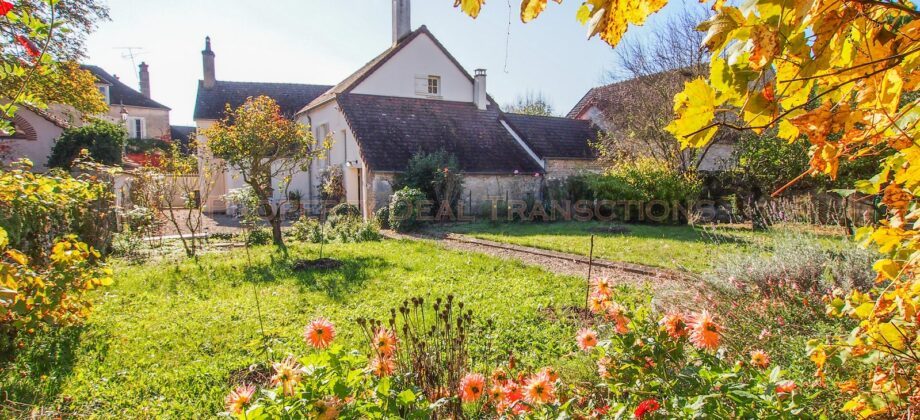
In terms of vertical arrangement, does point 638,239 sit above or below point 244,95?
below

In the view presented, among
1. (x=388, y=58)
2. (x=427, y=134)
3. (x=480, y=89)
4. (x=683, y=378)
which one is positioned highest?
(x=388, y=58)

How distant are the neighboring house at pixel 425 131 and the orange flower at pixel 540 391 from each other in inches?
561

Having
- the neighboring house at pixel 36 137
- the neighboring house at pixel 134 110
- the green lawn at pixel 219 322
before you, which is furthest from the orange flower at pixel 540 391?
the neighboring house at pixel 134 110

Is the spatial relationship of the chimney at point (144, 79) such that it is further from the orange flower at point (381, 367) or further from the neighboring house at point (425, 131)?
the orange flower at point (381, 367)

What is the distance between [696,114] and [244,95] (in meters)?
29.4

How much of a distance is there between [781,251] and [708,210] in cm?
1102

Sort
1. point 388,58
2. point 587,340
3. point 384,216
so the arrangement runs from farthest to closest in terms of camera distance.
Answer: point 388,58
point 384,216
point 587,340

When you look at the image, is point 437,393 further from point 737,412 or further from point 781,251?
point 781,251

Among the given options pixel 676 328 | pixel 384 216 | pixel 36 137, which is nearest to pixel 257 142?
pixel 384 216

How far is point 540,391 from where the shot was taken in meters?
2.04

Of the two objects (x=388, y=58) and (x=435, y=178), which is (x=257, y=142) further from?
(x=388, y=58)

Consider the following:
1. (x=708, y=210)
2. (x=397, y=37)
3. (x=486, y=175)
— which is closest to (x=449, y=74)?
(x=397, y=37)

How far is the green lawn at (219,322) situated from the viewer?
3666 millimetres

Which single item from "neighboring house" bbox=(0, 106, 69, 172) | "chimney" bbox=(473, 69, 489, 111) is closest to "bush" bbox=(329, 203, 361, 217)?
"chimney" bbox=(473, 69, 489, 111)
